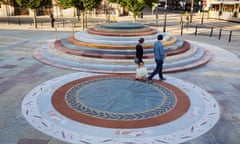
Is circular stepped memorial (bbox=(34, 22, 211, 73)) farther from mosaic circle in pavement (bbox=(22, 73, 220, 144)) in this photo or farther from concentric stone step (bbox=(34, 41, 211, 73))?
mosaic circle in pavement (bbox=(22, 73, 220, 144))

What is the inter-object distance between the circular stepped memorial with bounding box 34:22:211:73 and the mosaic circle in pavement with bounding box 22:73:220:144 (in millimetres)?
1875

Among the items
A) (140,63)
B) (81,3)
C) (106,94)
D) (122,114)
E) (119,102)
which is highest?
(81,3)

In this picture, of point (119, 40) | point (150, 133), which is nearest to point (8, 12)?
point (119, 40)

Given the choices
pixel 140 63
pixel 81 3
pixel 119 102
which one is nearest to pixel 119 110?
pixel 119 102

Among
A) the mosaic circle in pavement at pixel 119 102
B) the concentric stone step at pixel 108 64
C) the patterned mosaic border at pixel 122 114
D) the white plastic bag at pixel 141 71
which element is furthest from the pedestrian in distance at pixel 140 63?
the concentric stone step at pixel 108 64

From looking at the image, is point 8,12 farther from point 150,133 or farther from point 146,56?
point 150,133

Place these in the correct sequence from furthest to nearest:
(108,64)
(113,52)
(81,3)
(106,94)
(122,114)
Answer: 1. (81,3)
2. (113,52)
3. (108,64)
4. (106,94)
5. (122,114)

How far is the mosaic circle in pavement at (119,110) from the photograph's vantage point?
591 centimetres

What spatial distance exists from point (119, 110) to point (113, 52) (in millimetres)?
5786

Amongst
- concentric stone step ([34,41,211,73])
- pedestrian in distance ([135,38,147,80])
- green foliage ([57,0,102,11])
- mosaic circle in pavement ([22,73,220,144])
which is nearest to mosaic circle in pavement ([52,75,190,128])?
mosaic circle in pavement ([22,73,220,144])

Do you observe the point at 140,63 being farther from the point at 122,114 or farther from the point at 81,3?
the point at 81,3

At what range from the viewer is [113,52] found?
40.7 feet

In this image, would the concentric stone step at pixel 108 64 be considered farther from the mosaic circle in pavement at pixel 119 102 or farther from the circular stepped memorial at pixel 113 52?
the mosaic circle in pavement at pixel 119 102

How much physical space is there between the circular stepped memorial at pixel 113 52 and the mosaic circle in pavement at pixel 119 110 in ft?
6.15
